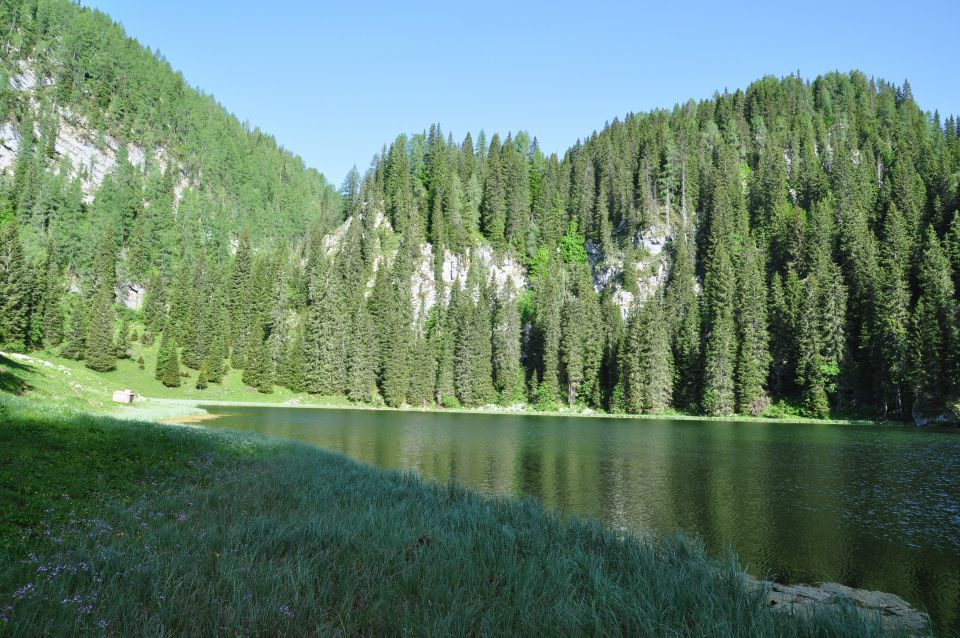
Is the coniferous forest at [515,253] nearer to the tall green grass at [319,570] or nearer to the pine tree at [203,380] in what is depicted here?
the pine tree at [203,380]

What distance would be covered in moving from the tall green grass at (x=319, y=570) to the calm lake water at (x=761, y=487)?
713 centimetres

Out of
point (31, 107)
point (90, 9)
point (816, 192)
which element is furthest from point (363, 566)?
point (90, 9)

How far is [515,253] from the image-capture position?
456 ft

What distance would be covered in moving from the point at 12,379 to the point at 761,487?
4037 cm

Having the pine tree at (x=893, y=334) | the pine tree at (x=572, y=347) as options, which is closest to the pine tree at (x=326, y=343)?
the pine tree at (x=572, y=347)

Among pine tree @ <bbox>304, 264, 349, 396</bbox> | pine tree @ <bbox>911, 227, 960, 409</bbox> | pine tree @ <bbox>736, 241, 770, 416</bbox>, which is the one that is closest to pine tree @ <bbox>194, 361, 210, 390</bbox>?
pine tree @ <bbox>304, 264, 349, 396</bbox>

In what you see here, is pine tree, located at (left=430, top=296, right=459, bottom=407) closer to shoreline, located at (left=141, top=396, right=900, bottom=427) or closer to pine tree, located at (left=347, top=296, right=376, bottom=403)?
shoreline, located at (left=141, top=396, right=900, bottom=427)

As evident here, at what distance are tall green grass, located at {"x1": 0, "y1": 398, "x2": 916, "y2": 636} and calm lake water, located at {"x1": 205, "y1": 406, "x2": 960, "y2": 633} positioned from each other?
23.4 ft

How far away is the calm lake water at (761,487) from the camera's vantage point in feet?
49.2

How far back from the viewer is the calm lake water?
1500cm

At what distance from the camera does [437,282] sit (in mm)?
126188

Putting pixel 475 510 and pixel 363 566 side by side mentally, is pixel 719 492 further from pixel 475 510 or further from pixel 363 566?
pixel 363 566

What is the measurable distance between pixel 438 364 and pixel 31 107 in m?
142

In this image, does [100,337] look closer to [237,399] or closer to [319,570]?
[237,399]
